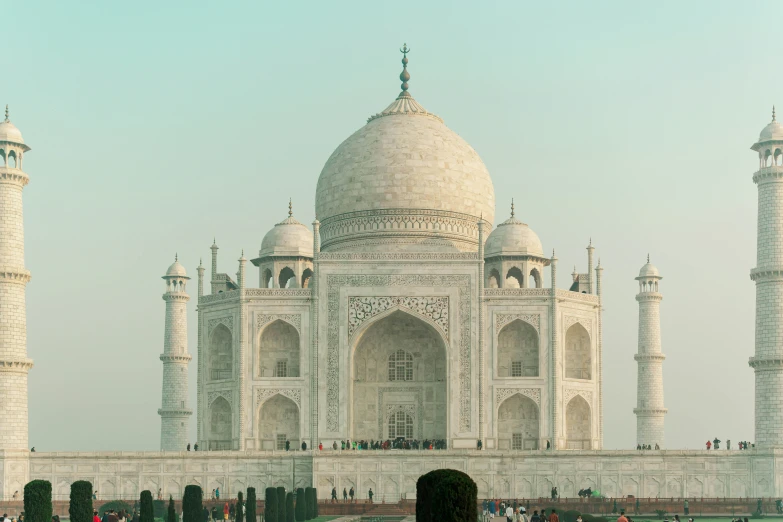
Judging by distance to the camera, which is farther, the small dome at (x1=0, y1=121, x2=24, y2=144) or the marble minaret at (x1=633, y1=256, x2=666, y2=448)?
the marble minaret at (x1=633, y1=256, x2=666, y2=448)

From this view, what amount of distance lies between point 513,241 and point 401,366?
469 cm

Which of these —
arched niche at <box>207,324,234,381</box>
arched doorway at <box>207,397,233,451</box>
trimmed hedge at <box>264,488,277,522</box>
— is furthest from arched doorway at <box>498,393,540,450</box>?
trimmed hedge at <box>264,488,277,522</box>

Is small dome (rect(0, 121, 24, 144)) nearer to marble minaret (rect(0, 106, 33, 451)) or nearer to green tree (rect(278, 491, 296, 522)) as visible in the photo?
marble minaret (rect(0, 106, 33, 451))

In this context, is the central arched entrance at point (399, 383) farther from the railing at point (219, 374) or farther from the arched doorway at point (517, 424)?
the railing at point (219, 374)

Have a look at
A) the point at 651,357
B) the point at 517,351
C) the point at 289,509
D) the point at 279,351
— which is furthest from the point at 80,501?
the point at 651,357

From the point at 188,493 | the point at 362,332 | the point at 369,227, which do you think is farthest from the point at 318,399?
the point at 188,493

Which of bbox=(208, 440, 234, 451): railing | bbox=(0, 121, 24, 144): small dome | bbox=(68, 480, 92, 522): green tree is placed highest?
bbox=(0, 121, 24, 144): small dome

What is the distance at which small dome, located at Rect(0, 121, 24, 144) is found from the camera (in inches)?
1195

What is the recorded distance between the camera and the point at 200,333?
116 feet

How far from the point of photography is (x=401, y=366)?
35344 millimetres

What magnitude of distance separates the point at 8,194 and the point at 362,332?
959 cm

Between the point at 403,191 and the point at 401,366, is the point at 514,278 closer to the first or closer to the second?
the point at 403,191

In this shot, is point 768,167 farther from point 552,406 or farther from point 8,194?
point 8,194

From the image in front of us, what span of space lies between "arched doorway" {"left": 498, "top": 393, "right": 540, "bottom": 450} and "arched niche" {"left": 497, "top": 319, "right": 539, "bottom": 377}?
795 millimetres
